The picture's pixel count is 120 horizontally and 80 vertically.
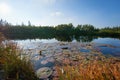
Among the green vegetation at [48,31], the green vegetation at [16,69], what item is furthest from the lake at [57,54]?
the green vegetation at [48,31]

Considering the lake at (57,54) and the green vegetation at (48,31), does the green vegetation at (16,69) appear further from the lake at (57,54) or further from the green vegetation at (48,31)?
the green vegetation at (48,31)

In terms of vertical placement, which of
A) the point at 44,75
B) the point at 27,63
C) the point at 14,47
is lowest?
the point at 44,75

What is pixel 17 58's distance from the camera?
5734 mm

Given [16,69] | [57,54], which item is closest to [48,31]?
[57,54]

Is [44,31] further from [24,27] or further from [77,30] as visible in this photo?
[77,30]

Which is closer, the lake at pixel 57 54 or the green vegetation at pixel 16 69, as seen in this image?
the green vegetation at pixel 16 69

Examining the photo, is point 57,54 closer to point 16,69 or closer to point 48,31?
point 16,69

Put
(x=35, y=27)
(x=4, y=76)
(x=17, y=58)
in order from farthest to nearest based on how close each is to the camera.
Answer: (x=35, y=27)
(x=17, y=58)
(x=4, y=76)

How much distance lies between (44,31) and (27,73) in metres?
35.7

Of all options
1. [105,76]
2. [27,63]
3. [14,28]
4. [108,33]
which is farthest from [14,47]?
[108,33]

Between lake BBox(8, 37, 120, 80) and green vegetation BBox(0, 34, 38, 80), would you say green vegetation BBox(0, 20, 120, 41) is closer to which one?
lake BBox(8, 37, 120, 80)

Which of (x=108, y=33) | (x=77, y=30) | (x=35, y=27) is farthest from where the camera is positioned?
(x=108, y=33)

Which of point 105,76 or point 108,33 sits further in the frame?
point 108,33

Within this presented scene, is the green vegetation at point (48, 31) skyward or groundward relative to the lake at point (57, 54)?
skyward
